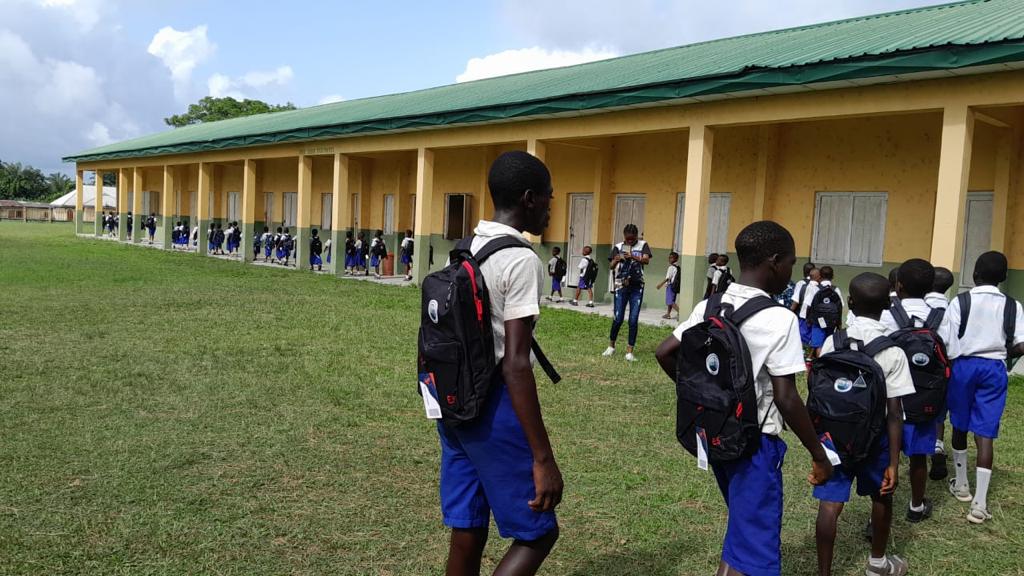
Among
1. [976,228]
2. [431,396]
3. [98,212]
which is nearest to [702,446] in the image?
[431,396]

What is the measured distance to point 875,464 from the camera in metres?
3.41

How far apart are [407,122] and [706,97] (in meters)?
7.37

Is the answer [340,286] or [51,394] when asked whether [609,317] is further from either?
[51,394]

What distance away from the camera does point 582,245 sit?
1623 centimetres

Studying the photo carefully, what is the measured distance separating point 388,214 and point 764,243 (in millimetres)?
19355

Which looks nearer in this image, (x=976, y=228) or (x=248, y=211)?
(x=976, y=228)

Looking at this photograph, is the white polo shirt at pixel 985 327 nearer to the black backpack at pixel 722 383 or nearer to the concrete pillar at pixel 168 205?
the black backpack at pixel 722 383

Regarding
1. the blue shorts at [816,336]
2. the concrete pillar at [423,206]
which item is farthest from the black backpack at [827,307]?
the concrete pillar at [423,206]

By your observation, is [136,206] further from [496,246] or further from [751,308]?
[751,308]

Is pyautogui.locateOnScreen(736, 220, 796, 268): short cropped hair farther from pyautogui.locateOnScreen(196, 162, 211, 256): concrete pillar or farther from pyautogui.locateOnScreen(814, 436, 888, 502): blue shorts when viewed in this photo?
pyautogui.locateOnScreen(196, 162, 211, 256): concrete pillar

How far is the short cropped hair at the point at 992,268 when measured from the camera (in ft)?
15.0

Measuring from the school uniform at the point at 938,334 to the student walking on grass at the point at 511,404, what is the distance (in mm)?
2303

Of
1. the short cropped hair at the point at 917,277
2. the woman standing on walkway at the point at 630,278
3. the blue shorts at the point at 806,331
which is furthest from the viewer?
the blue shorts at the point at 806,331

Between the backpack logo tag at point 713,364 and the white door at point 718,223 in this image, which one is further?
the white door at point 718,223
